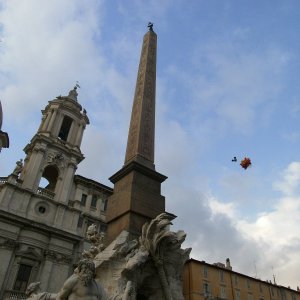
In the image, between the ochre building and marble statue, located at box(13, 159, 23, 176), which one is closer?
marble statue, located at box(13, 159, 23, 176)

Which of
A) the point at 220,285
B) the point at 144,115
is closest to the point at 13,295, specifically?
the point at 144,115

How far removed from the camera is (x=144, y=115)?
10.9m

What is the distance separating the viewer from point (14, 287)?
2091 cm

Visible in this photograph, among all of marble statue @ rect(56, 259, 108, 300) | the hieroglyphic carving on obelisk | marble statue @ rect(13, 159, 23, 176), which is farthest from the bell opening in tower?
marble statue @ rect(56, 259, 108, 300)

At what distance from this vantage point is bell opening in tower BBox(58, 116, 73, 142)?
30269 mm

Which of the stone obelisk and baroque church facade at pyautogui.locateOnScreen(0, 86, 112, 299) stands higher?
baroque church facade at pyautogui.locateOnScreen(0, 86, 112, 299)

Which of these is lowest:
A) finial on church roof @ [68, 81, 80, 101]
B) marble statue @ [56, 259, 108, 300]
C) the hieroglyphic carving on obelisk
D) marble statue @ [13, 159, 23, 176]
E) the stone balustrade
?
marble statue @ [56, 259, 108, 300]

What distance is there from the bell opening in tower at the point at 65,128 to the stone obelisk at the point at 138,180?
1975cm

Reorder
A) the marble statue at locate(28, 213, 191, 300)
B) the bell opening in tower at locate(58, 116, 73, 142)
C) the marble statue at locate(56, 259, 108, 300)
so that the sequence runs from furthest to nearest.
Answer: the bell opening in tower at locate(58, 116, 73, 142), the marble statue at locate(28, 213, 191, 300), the marble statue at locate(56, 259, 108, 300)

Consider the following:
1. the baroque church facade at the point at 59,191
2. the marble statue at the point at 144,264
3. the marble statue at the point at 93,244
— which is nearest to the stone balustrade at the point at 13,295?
the baroque church facade at the point at 59,191

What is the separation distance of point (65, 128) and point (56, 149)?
3670mm

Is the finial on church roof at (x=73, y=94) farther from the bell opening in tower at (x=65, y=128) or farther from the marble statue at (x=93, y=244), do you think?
the marble statue at (x=93, y=244)

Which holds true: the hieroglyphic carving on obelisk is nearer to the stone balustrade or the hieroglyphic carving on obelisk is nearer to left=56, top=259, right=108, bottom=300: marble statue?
left=56, top=259, right=108, bottom=300: marble statue

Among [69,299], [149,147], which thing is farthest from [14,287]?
[69,299]
